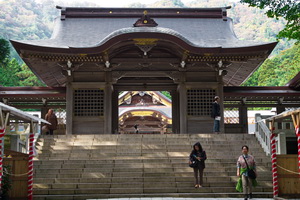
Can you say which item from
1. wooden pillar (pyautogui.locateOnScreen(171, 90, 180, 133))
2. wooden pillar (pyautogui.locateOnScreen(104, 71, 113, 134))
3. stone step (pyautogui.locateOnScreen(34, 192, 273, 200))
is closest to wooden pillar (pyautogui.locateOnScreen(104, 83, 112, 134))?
wooden pillar (pyautogui.locateOnScreen(104, 71, 113, 134))

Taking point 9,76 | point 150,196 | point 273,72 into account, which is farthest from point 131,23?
point 273,72

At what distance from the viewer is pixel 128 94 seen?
101 feet

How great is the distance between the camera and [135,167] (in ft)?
39.3

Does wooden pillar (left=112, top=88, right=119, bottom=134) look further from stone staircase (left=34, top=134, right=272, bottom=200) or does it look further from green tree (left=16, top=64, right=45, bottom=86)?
green tree (left=16, top=64, right=45, bottom=86)

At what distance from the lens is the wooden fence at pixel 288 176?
10125 mm

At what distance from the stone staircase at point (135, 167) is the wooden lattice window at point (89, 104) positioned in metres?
3.41

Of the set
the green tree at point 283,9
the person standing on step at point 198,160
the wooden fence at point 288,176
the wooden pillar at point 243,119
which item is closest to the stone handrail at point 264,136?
the wooden fence at point 288,176

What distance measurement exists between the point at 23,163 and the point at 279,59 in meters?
49.6

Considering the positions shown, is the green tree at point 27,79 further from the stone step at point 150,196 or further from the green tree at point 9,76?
the stone step at point 150,196

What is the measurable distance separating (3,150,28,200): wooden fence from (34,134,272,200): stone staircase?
555mm

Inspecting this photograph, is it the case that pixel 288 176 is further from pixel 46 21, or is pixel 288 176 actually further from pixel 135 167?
pixel 46 21

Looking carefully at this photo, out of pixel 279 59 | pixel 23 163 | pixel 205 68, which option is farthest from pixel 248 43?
pixel 279 59

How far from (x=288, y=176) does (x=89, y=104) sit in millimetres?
10268

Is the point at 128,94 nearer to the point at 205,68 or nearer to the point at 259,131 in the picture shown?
the point at 205,68
